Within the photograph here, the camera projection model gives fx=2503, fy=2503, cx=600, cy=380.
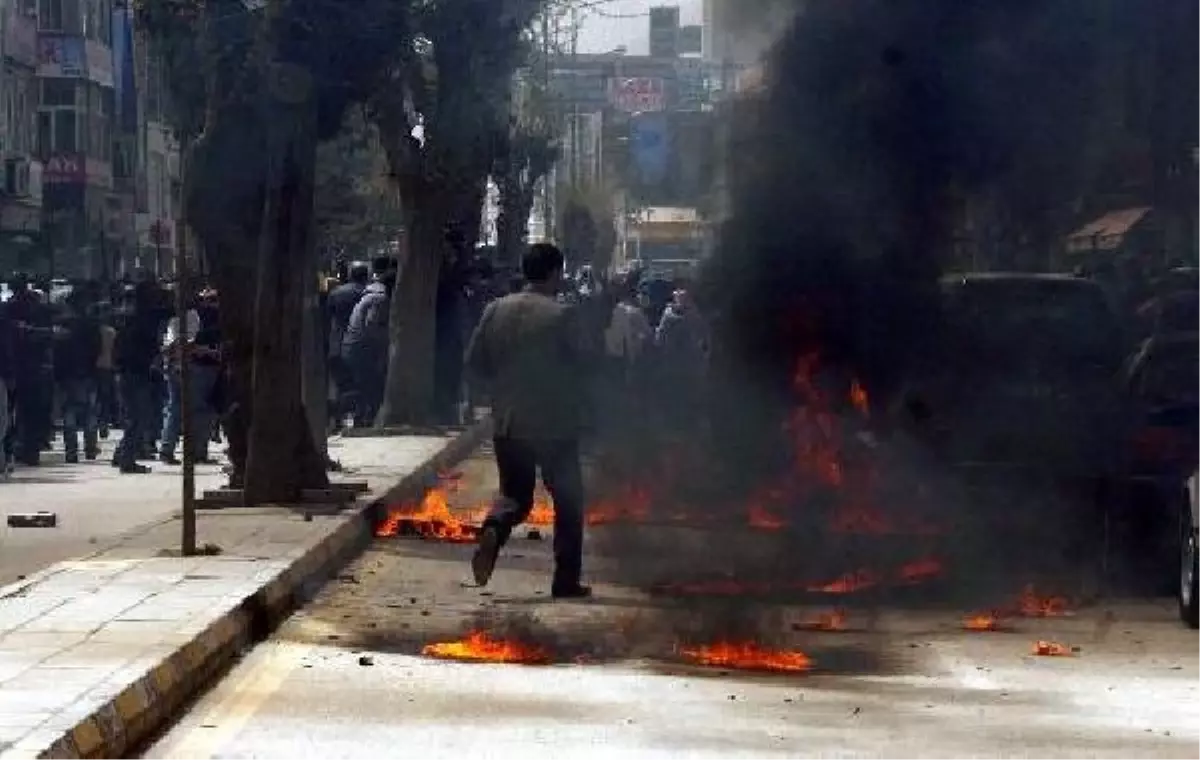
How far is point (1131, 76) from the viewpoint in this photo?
79.8ft

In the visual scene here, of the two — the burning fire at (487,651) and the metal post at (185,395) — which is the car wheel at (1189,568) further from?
the metal post at (185,395)

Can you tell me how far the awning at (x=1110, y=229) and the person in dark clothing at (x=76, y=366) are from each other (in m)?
15.4

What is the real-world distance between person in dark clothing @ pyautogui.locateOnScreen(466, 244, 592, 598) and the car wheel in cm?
292

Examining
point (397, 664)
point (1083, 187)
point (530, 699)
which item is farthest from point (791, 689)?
point (1083, 187)

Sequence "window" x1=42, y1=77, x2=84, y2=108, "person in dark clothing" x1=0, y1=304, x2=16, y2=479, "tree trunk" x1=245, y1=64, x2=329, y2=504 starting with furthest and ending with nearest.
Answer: "window" x1=42, y1=77, x2=84, y2=108
"person in dark clothing" x1=0, y1=304, x2=16, y2=479
"tree trunk" x1=245, y1=64, x2=329, y2=504

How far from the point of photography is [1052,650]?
1037 centimetres

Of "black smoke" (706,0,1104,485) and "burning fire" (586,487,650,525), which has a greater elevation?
"black smoke" (706,0,1104,485)

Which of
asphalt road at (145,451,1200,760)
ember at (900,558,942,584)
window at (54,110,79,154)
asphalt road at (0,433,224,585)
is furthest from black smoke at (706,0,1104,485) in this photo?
window at (54,110,79,154)

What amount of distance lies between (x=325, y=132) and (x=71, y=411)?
796cm

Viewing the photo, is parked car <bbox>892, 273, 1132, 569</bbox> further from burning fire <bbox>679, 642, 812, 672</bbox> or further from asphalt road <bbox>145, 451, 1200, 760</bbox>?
burning fire <bbox>679, 642, 812, 672</bbox>

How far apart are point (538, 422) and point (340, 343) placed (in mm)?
16690

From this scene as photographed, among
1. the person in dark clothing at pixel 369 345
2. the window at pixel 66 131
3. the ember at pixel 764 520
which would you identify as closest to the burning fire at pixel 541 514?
the ember at pixel 764 520

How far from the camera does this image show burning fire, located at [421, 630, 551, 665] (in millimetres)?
10102

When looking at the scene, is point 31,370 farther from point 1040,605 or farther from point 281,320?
point 1040,605
